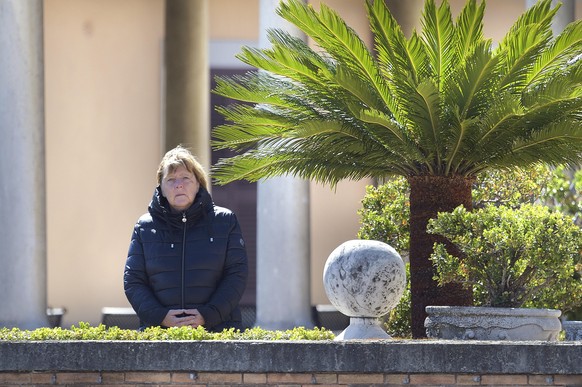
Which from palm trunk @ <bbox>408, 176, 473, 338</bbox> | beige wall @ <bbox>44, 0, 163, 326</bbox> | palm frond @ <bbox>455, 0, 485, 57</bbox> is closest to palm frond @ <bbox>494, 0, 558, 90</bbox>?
palm frond @ <bbox>455, 0, 485, 57</bbox>

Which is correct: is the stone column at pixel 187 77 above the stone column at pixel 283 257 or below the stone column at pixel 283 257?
above

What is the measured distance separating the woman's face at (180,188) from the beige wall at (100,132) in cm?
1189

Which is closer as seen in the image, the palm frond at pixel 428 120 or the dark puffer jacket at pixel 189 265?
the dark puffer jacket at pixel 189 265

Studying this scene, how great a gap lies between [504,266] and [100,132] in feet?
38.0

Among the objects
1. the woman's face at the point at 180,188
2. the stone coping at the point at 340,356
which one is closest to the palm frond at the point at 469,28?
the woman's face at the point at 180,188

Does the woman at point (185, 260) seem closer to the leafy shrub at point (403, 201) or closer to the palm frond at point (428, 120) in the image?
the palm frond at point (428, 120)

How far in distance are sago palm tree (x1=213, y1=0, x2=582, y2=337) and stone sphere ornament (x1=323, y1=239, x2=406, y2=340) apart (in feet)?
3.87

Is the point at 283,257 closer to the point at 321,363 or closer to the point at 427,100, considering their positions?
the point at 427,100

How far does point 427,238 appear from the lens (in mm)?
10172

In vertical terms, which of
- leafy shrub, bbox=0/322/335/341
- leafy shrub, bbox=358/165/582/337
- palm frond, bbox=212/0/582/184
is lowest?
leafy shrub, bbox=0/322/335/341

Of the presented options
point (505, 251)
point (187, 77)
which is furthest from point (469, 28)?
point (187, 77)

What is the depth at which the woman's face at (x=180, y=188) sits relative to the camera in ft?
24.9

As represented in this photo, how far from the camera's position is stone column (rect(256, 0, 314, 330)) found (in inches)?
644

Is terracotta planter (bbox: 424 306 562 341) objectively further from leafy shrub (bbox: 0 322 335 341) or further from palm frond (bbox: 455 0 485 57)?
palm frond (bbox: 455 0 485 57)
